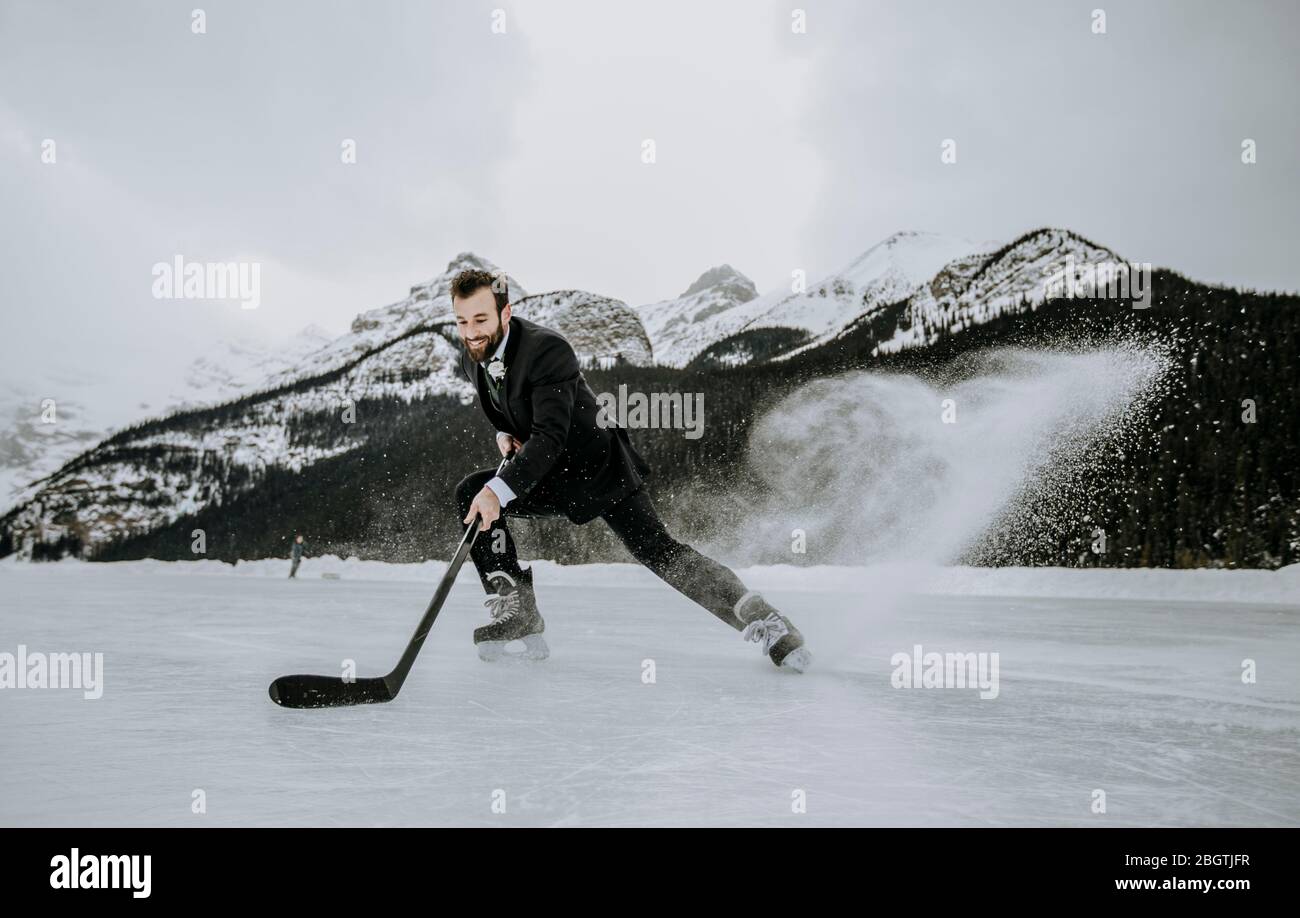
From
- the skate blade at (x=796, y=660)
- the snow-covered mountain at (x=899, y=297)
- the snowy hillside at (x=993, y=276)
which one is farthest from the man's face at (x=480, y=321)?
the snowy hillside at (x=993, y=276)

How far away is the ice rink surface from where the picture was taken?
168cm

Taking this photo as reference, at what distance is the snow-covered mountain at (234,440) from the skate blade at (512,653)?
47.1 meters

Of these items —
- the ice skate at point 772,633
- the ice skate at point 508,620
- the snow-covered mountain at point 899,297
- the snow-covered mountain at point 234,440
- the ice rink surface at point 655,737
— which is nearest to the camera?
the ice rink surface at point 655,737

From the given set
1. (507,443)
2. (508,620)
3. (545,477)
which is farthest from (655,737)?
(507,443)

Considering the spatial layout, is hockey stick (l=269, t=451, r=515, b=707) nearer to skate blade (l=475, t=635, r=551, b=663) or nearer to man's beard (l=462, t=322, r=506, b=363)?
skate blade (l=475, t=635, r=551, b=663)

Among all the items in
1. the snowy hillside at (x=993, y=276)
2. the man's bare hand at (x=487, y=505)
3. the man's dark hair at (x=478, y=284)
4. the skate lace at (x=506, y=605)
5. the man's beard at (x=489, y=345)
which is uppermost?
the snowy hillside at (x=993, y=276)

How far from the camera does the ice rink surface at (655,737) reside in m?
1.68

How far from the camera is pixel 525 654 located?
3.70m

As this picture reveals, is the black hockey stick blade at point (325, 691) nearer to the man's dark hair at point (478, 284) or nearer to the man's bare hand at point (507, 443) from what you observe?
the man's bare hand at point (507, 443)

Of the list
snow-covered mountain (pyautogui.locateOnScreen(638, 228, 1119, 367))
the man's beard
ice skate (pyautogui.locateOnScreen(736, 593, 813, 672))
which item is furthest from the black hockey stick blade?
snow-covered mountain (pyautogui.locateOnScreen(638, 228, 1119, 367))

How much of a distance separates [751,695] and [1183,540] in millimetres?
16093

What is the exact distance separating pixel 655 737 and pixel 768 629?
1.11 meters

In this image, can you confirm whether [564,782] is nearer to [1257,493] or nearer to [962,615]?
[962,615]
